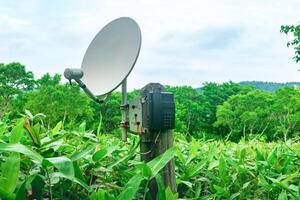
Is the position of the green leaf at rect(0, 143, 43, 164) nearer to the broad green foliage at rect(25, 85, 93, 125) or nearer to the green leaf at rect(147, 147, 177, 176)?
the green leaf at rect(147, 147, 177, 176)

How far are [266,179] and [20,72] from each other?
40693 millimetres

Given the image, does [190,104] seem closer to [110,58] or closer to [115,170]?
[110,58]

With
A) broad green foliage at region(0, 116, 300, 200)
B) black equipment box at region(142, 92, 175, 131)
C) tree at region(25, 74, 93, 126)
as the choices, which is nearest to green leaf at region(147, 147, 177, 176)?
broad green foliage at region(0, 116, 300, 200)

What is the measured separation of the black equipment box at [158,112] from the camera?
2547 millimetres

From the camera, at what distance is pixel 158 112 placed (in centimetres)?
254

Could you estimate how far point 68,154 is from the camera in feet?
7.29

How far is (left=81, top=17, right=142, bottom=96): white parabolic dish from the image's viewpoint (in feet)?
10.6

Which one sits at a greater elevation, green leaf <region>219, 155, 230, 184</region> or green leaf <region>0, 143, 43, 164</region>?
green leaf <region>0, 143, 43, 164</region>

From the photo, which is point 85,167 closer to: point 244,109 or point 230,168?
point 230,168

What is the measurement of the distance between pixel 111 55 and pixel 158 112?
118 cm

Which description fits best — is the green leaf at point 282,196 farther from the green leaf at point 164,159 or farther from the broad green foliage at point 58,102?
the broad green foliage at point 58,102

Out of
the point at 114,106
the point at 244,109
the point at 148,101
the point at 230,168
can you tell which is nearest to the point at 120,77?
the point at 148,101

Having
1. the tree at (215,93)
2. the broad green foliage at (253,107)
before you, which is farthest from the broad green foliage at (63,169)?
the tree at (215,93)

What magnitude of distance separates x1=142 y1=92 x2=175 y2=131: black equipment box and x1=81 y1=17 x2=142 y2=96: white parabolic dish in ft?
1.75
